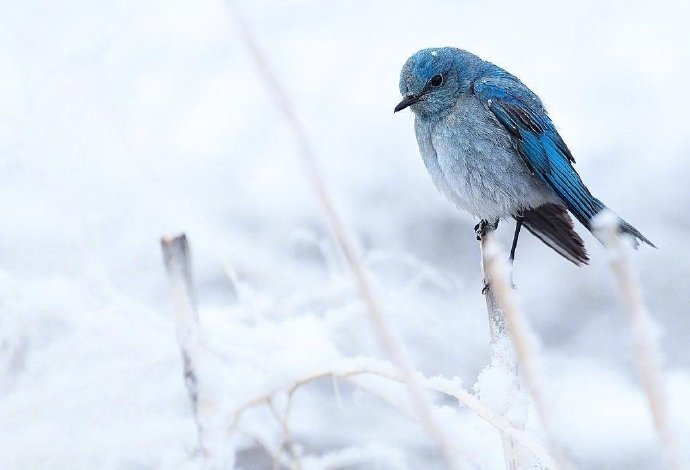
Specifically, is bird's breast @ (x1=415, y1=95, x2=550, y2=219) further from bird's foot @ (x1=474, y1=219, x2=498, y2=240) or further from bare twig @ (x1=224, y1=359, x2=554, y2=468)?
bare twig @ (x1=224, y1=359, x2=554, y2=468)

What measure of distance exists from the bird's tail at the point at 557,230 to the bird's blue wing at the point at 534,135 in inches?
5.0

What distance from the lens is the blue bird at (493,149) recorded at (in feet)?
11.1

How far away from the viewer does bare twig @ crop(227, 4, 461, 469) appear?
140 centimetres

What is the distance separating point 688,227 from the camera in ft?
A: 16.8

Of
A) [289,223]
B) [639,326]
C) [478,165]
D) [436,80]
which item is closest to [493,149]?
[478,165]

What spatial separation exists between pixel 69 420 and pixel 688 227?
3.83 m

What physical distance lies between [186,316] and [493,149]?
76.2 inches

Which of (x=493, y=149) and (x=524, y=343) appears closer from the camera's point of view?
(x=524, y=343)

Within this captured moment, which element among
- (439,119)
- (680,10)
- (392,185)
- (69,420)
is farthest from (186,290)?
(680,10)

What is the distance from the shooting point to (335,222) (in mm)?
1445

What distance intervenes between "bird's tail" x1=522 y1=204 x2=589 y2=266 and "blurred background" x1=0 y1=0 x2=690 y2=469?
378mm

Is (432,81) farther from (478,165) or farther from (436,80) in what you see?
(478,165)

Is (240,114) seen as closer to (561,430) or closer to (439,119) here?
(439,119)

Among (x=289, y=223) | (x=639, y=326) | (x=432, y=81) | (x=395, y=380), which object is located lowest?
(x=639, y=326)
